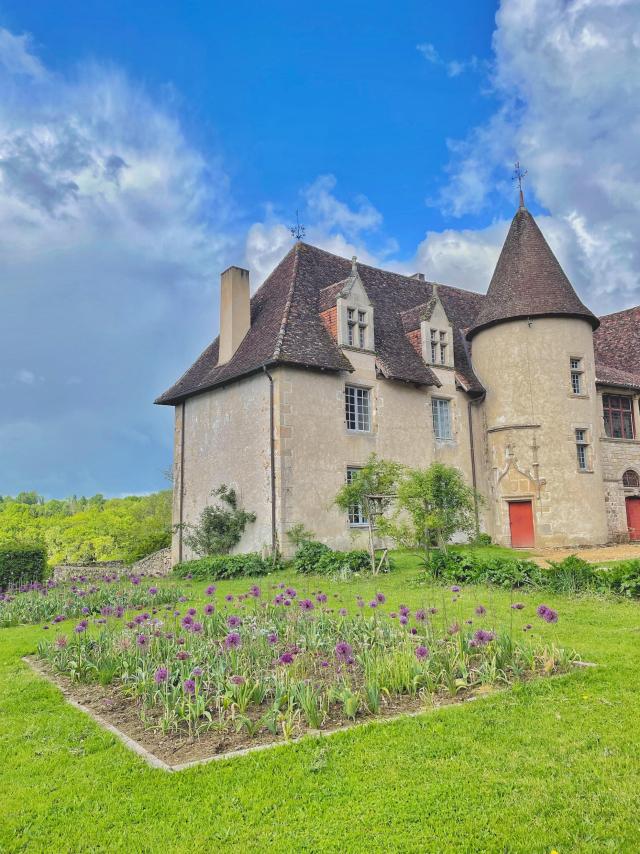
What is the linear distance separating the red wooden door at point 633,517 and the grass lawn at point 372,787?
2278 centimetres

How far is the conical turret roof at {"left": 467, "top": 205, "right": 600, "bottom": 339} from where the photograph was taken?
2312cm

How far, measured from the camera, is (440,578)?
12867 millimetres

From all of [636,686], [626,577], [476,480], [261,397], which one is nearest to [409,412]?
[476,480]

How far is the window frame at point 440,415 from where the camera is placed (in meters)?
22.8

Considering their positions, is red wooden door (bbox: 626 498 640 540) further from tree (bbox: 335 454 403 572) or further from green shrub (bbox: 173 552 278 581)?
green shrub (bbox: 173 552 278 581)

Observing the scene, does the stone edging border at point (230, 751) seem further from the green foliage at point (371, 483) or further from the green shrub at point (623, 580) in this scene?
the green foliage at point (371, 483)

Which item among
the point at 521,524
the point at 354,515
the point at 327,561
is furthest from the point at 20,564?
the point at 521,524

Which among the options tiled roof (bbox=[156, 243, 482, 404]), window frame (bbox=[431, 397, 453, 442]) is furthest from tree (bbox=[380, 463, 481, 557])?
window frame (bbox=[431, 397, 453, 442])

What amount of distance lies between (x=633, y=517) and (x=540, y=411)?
7.38 m

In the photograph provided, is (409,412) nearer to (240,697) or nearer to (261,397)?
(261,397)

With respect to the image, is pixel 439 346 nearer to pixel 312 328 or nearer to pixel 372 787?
pixel 312 328

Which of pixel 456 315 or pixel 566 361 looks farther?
pixel 456 315

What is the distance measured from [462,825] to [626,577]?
8453mm

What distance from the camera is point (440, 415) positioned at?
23.1 m
